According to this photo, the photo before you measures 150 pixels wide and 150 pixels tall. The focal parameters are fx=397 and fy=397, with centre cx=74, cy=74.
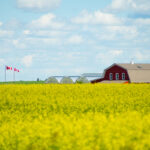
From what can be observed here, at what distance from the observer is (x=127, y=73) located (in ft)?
199

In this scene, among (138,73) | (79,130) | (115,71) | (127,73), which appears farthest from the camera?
(115,71)

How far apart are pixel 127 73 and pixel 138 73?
180 centimetres

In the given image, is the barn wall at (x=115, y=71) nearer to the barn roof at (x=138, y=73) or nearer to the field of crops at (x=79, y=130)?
the barn roof at (x=138, y=73)

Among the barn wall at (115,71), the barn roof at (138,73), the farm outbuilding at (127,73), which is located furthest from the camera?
the barn wall at (115,71)

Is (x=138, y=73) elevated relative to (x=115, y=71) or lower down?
lower down

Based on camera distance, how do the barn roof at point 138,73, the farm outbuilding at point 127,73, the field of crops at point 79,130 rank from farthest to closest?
the farm outbuilding at point 127,73 < the barn roof at point 138,73 < the field of crops at point 79,130

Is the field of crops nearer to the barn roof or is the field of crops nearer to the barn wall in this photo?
the barn roof

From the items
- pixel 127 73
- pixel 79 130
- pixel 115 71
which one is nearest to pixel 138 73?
pixel 127 73

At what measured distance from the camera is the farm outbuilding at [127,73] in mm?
60656

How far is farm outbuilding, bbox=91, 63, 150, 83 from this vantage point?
60.7 m

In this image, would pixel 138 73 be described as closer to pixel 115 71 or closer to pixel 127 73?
pixel 127 73

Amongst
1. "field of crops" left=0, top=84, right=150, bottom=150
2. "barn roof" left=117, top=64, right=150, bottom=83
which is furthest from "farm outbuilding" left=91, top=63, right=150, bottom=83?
"field of crops" left=0, top=84, right=150, bottom=150

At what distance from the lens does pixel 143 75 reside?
61.8 metres

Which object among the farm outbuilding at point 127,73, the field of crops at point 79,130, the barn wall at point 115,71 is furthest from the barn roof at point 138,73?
the field of crops at point 79,130
